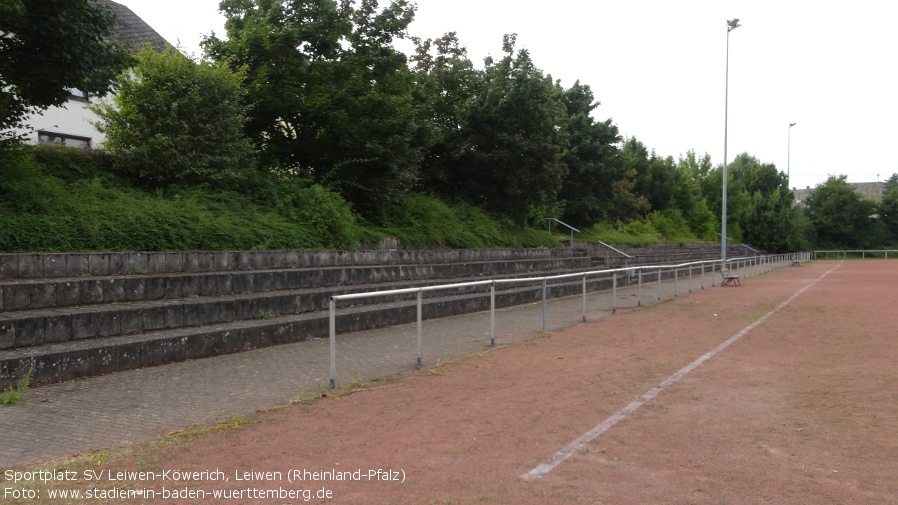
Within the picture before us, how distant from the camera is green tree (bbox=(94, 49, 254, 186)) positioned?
13.8 m

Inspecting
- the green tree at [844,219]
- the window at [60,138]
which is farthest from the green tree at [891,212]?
the window at [60,138]

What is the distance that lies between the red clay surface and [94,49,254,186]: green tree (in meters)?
7.37

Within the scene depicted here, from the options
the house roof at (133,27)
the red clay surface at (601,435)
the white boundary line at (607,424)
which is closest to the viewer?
the red clay surface at (601,435)

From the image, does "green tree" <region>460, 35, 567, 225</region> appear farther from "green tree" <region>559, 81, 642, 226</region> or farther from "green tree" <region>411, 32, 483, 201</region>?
"green tree" <region>559, 81, 642, 226</region>

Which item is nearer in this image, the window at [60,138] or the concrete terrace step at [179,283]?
the concrete terrace step at [179,283]

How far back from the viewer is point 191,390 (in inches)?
310

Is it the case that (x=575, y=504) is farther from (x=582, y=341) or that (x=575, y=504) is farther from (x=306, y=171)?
(x=306, y=171)

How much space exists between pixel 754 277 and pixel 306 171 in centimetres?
2516

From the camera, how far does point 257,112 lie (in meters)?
17.8

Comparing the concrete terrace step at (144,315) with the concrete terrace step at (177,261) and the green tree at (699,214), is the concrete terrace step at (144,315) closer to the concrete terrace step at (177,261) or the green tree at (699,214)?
the concrete terrace step at (177,261)

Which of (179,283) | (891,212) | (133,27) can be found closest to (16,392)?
(179,283)

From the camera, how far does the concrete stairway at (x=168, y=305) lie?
833 cm

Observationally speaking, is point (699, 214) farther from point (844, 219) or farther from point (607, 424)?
point (607, 424)

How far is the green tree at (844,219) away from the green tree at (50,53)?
84.6m
